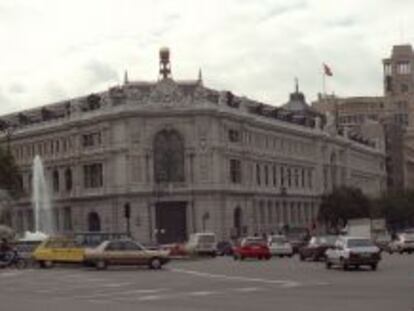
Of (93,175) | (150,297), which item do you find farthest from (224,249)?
(150,297)

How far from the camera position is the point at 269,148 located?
5561 inches

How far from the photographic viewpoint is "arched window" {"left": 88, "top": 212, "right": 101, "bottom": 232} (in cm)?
12788

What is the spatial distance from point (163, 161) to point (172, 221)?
6.89 meters

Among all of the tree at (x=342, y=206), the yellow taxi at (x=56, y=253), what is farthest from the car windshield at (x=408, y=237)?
the tree at (x=342, y=206)

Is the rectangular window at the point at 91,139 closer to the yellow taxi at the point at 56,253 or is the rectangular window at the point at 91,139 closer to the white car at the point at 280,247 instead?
the white car at the point at 280,247

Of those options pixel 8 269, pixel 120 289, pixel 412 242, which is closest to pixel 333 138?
pixel 412 242

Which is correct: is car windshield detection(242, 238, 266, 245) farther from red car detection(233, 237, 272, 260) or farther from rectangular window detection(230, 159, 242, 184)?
rectangular window detection(230, 159, 242, 184)

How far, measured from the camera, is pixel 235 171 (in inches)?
5123

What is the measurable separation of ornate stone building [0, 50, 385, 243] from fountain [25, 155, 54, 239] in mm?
1361

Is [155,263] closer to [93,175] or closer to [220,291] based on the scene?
[220,291]

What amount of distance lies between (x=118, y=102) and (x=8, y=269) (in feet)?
226

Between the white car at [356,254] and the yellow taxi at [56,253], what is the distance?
57.8 feet

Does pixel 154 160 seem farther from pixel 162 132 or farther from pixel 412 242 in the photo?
pixel 412 242

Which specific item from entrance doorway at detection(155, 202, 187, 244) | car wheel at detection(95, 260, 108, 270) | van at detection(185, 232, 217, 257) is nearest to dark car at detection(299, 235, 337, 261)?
car wheel at detection(95, 260, 108, 270)
